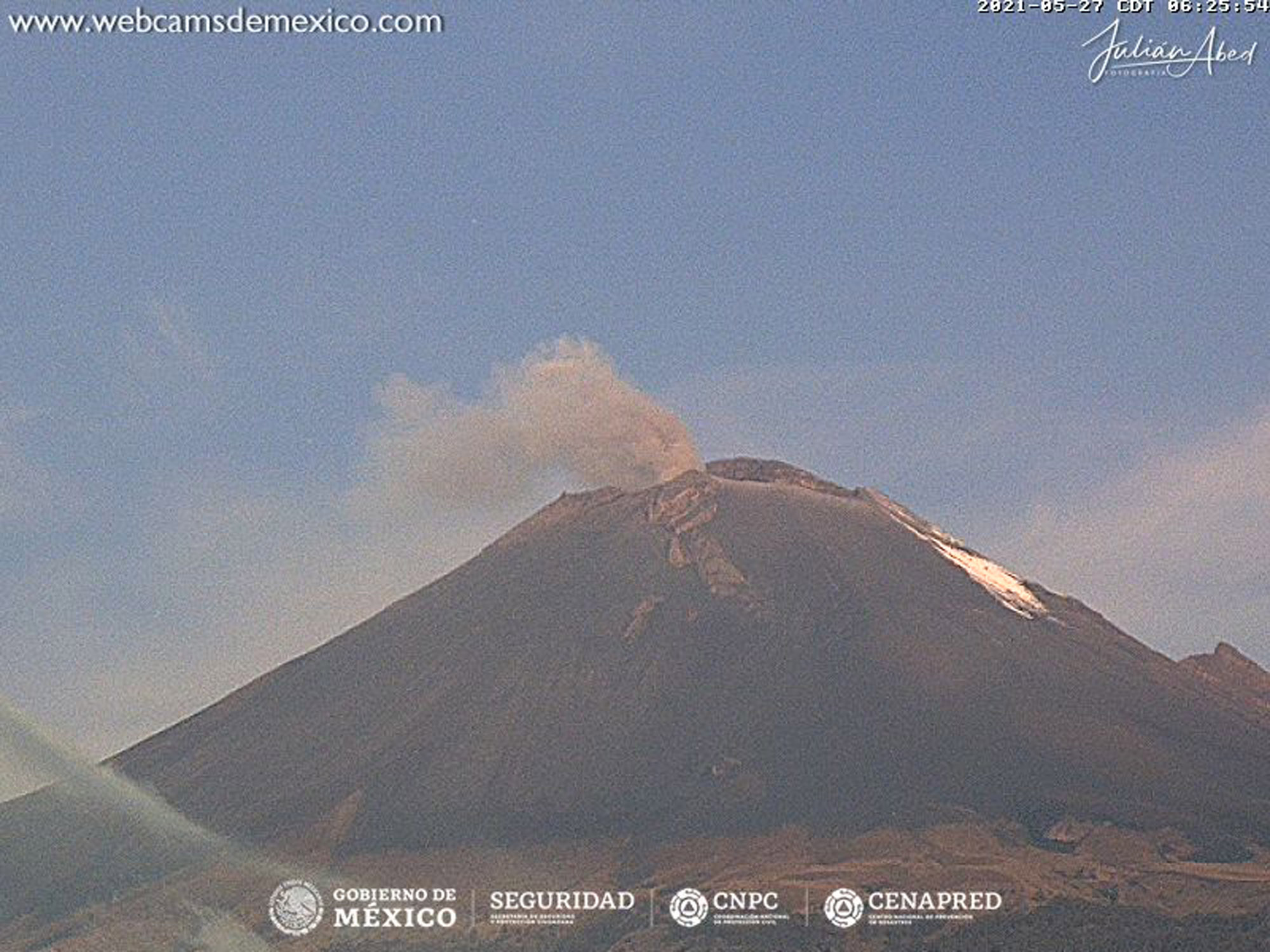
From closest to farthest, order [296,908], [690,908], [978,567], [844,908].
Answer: [844,908], [690,908], [296,908], [978,567]

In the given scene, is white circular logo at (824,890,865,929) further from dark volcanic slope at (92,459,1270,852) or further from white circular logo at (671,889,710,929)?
dark volcanic slope at (92,459,1270,852)

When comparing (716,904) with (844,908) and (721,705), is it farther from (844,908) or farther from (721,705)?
(721,705)

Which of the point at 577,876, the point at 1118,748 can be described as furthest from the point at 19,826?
the point at 1118,748

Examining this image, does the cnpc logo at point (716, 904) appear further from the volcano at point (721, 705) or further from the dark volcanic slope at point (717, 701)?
the dark volcanic slope at point (717, 701)

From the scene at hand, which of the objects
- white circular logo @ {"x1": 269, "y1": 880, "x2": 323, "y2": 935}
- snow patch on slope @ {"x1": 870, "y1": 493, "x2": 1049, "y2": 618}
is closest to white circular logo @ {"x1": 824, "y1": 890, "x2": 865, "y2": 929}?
white circular logo @ {"x1": 269, "y1": 880, "x2": 323, "y2": 935}

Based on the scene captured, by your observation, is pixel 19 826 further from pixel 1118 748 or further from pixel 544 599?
pixel 1118 748

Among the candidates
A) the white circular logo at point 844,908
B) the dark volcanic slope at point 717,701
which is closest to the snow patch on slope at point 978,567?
the dark volcanic slope at point 717,701

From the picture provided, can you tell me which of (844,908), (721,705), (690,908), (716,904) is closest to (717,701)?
(721,705)

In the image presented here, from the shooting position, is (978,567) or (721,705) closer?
(721,705)
